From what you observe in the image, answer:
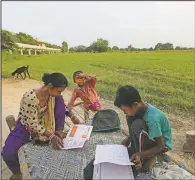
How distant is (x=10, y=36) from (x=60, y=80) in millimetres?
13400

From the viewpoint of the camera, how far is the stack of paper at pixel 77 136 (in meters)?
2.19

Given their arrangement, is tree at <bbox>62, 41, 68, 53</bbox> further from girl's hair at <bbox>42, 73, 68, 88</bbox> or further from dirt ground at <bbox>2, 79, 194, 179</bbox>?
girl's hair at <bbox>42, 73, 68, 88</bbox>

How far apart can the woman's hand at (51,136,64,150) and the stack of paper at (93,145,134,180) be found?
56cm

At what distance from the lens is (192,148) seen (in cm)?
367

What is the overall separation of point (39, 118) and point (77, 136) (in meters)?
0.41

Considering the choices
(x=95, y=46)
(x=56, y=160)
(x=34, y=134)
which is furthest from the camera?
(x=95, y=46)

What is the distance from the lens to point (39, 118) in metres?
2.38

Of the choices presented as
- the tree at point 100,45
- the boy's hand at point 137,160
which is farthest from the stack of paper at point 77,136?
the tree at point 100,45

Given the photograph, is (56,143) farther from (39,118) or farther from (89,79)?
(89,79)

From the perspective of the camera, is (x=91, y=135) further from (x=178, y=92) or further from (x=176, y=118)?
(x=178, y=92)

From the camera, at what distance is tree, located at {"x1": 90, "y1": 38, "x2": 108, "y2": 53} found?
2510cm

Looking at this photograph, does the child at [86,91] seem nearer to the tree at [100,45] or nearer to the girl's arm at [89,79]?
the girl's arm at [89,79]

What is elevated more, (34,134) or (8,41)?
(8,41)

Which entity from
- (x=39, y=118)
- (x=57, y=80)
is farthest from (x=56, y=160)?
(x=57, y=80)
